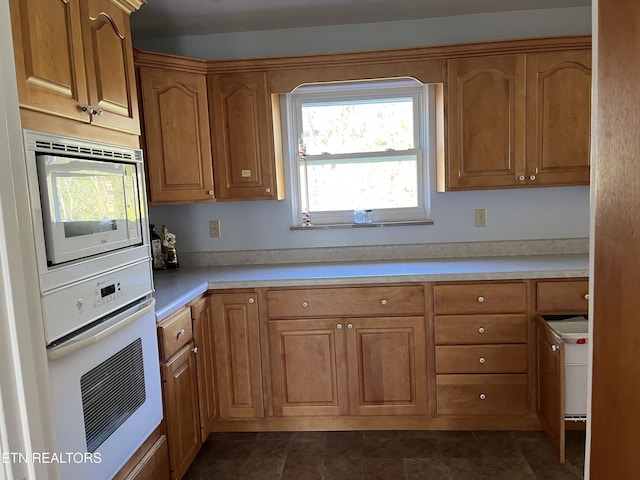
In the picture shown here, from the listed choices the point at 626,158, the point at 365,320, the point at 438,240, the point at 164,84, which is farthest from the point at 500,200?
the point at 626,158

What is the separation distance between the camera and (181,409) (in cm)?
211

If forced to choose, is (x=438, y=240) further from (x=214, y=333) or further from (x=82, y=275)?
(x=82, y=275)

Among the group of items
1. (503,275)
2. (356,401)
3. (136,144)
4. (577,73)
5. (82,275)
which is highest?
(577,73)

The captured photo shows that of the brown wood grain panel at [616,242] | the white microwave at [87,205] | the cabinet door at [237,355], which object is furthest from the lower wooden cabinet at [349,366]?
the brown wood grain panel at [616,242]

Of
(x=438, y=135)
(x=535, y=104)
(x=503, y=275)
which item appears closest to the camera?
(x=503, y=275)

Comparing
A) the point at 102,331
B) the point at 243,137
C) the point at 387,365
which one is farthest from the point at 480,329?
the point at 102,331

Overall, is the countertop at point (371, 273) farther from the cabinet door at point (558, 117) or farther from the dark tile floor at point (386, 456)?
the dark tile floor at point (386, 456)

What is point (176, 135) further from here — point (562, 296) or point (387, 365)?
point (562, 296)

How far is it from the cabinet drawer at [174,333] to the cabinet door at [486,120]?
1.66m

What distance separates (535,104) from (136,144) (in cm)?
208

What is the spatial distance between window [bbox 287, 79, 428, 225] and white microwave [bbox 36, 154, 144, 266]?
4.70ft

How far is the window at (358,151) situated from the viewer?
294 centimetres

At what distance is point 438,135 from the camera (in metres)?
2.81

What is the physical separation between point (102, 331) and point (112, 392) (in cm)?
25
